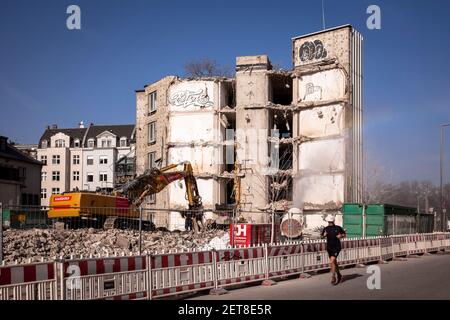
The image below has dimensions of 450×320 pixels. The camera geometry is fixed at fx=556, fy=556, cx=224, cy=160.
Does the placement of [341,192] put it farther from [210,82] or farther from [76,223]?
[76,223]

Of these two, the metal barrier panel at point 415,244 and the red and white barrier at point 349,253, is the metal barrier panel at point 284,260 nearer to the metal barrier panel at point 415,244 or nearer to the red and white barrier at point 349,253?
the red and white barrier at point 349,253

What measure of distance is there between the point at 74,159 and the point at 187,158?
4735 centimetres

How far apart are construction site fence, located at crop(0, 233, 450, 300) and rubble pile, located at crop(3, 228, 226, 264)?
17.2 ft

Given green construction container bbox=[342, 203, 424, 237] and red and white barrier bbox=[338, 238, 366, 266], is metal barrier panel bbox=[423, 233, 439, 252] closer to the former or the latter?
green construction container bbox=[342, 203, 424, 237]

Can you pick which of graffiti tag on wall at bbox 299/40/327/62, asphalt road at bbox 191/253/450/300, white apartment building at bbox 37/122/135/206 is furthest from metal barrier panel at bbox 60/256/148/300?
white apartment building at bbox 37/122/135/206

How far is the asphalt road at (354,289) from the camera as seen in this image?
12477 millimetres

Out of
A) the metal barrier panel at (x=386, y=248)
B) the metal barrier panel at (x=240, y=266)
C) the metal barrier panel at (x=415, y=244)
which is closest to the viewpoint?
the metal barrier panel at (x=240, y=266)

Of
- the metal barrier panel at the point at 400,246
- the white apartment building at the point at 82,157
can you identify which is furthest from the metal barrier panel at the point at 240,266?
the white apartment building at the point at 82,157

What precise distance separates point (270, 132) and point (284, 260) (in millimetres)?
31539

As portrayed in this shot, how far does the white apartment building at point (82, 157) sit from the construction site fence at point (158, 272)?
71.9 meters

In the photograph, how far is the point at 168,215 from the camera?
41.2 m

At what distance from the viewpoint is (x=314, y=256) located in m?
17.9

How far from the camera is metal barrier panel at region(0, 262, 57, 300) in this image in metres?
8.77
